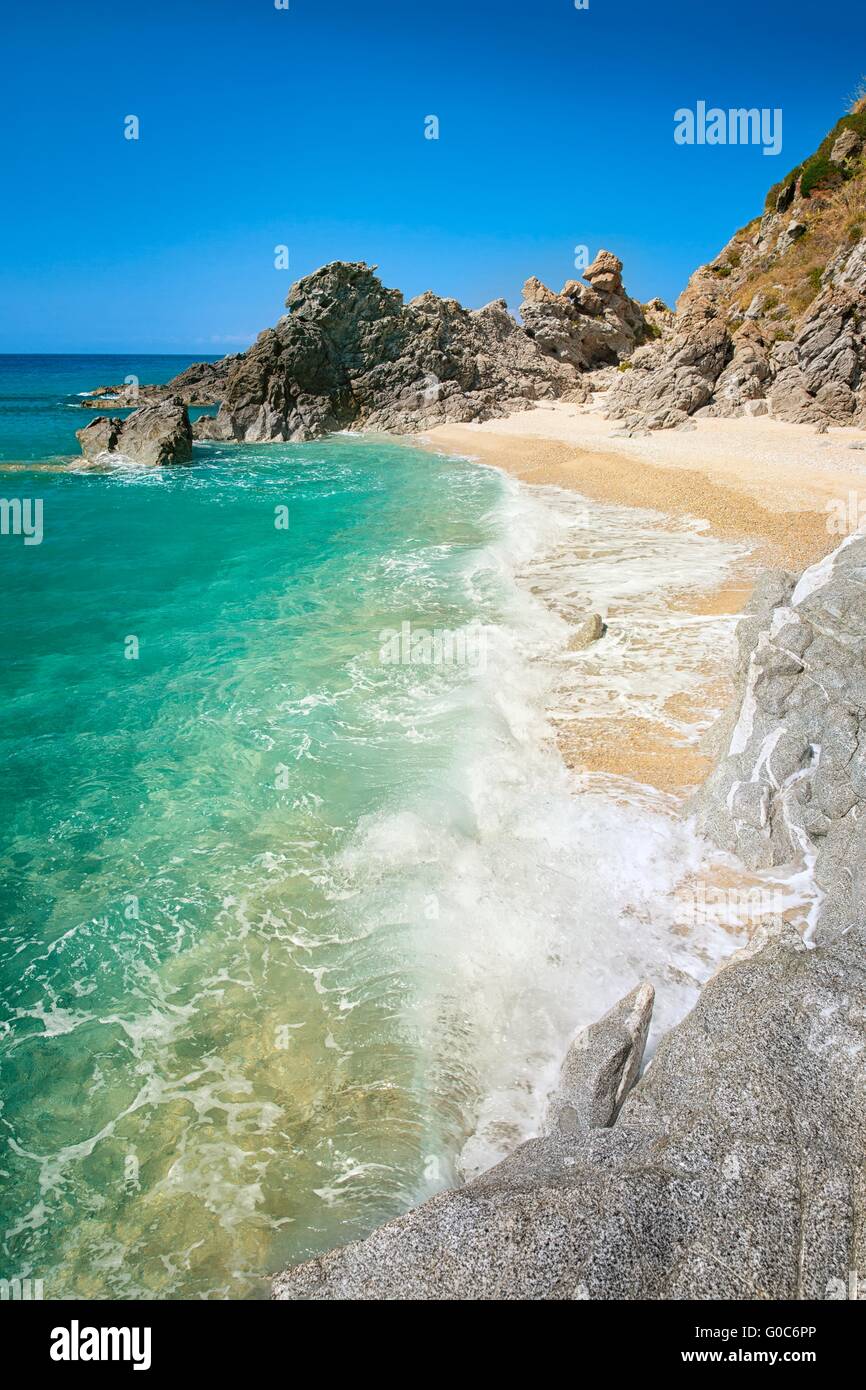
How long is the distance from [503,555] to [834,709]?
12.6m

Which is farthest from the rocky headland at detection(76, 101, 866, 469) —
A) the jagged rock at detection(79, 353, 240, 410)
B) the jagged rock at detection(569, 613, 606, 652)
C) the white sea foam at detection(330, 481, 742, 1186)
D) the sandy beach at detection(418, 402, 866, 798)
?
the white sea foam at detection(330, 481, 742, 1186)

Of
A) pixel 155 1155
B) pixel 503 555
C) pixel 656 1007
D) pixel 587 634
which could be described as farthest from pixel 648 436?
pixel 155 1155

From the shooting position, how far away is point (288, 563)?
2070 cm

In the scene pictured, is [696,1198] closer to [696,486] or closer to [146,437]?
[696,486]

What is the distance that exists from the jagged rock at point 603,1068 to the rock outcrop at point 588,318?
58009mm

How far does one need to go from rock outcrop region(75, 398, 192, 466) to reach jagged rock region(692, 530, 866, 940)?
35617 mm

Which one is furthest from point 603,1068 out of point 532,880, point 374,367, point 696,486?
point 374,367

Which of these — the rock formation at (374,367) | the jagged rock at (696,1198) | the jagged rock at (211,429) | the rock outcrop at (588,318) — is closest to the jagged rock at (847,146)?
the rock formation at (374,367)

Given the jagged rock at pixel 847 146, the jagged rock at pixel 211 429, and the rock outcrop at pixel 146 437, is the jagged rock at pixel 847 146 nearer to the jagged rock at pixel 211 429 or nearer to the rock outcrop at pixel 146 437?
the jagged rock at pixel 211 429

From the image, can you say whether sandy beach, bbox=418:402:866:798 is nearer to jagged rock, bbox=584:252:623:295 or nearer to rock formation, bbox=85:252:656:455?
rock formation, bbox=85:252:656:455

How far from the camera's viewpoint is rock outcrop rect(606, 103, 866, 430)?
30.7m

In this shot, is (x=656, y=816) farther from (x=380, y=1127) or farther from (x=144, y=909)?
(x=144, y=909)

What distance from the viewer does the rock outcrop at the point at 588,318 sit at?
5534 cm

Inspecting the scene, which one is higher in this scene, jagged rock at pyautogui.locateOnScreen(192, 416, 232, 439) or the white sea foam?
jagged rock at pyautogui.locateOnScreen(192, 416, 232, 439)
